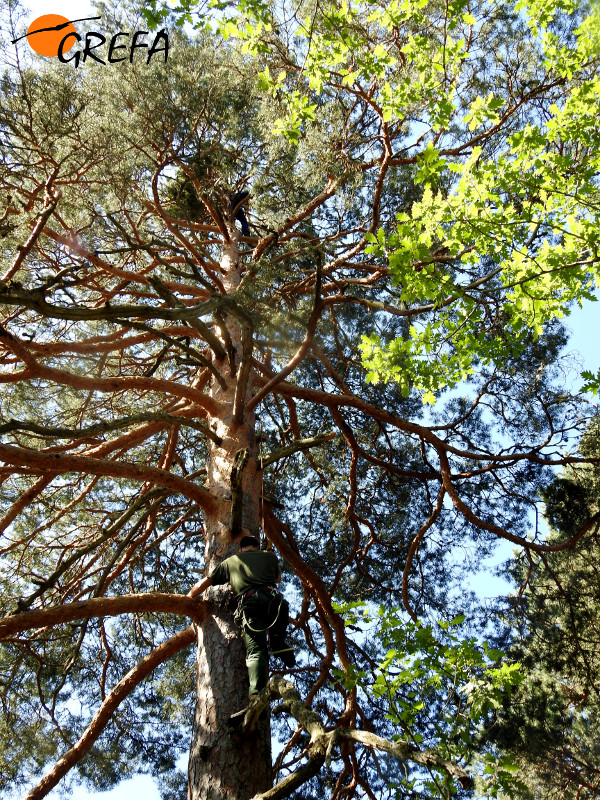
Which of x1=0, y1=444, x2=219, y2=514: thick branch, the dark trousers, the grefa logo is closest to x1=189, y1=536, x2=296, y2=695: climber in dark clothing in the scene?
the dark trousers

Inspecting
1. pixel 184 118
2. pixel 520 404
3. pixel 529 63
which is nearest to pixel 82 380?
pixel 184 118

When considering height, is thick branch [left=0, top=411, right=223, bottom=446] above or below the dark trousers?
above

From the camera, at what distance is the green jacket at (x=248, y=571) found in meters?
4.02

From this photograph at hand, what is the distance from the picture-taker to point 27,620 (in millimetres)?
3672

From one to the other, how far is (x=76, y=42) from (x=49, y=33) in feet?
1.82

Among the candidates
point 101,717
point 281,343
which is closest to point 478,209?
point 281,343

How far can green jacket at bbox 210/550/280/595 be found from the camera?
402cm

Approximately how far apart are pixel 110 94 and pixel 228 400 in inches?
136

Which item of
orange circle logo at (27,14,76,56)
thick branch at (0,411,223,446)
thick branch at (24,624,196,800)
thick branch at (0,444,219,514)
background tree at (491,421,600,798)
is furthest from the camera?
background tree at (491,421,600,798)

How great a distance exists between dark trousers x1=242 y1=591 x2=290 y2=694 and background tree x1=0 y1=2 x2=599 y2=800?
188 mm

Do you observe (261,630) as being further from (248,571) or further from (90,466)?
(90,466)

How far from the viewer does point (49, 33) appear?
6.61 meters

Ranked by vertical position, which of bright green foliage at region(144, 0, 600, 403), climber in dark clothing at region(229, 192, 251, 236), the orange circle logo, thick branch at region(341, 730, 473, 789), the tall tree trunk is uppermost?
climber in dark clothing at region(229, 192, 251, 236)

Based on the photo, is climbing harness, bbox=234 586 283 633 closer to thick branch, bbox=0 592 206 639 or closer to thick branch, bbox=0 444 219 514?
thick branch, bbox=0 592 206 639
